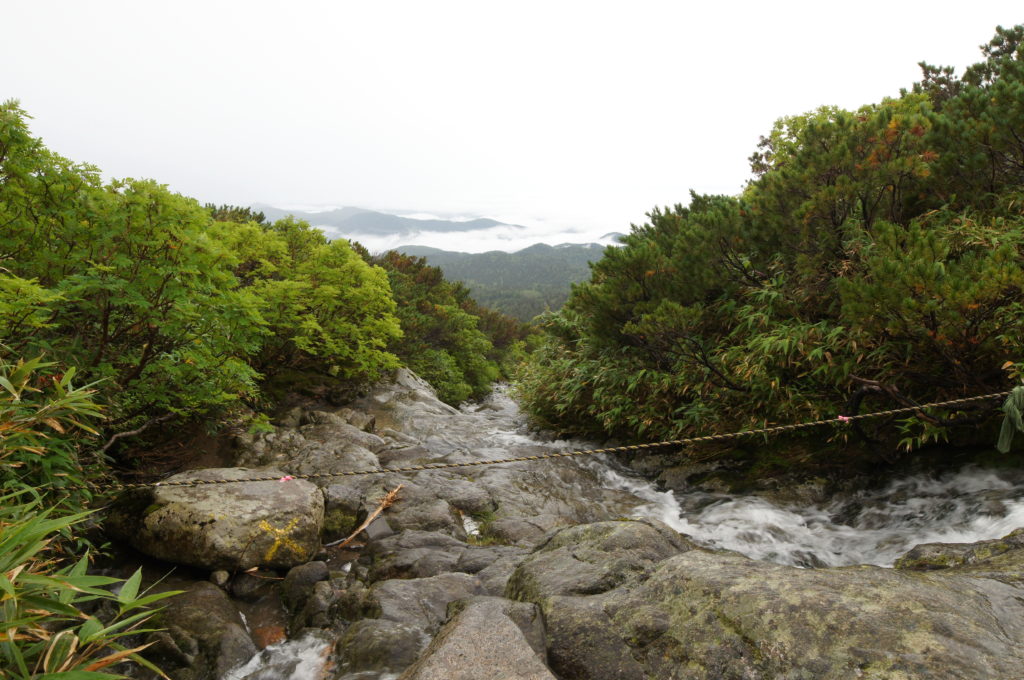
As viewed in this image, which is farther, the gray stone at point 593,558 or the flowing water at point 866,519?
the flowing water at point 866,519

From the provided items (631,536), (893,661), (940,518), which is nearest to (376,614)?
(631,536)

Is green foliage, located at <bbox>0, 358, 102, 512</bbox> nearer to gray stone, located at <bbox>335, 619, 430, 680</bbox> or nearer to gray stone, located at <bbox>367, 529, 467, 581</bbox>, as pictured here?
gray stone, located at <bbox>335, 619, 430, 680</bbox>

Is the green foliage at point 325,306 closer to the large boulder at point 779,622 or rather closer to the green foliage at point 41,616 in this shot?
the green foliage at point 41,616

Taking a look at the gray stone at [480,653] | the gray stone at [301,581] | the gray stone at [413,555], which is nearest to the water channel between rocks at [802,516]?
Result: the gray stone at [301,581]

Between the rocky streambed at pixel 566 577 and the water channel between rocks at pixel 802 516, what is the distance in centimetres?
3

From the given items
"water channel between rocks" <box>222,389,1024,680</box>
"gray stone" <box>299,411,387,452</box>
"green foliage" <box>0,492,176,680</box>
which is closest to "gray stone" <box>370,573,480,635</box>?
"water channel between rocks" <box>222,389,1024,680</box>

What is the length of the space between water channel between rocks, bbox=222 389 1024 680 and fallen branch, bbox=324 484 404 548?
3.44ft

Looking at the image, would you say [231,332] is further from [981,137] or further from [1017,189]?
[1017,189]

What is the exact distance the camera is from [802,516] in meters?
5.69

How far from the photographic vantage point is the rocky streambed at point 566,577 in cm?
220

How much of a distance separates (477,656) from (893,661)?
5.84ft

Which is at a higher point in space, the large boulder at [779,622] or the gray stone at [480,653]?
the large boulder at [779,622]

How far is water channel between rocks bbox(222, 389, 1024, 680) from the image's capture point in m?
4.25

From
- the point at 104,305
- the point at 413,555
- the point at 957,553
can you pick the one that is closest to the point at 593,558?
the point at 413,555
